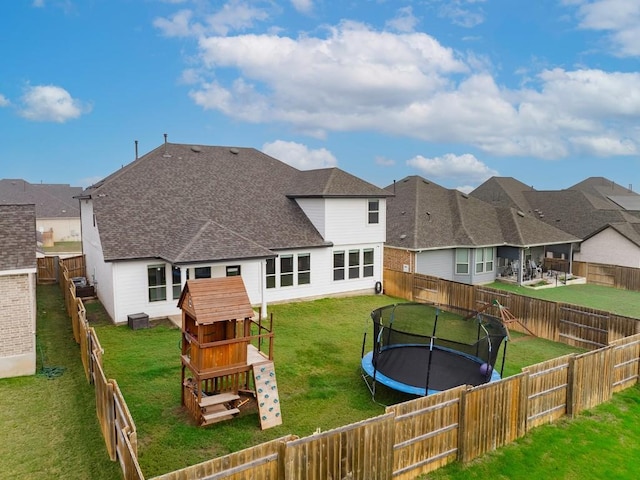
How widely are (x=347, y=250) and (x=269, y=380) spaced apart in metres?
13.4

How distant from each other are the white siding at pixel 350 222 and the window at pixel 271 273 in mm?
3019

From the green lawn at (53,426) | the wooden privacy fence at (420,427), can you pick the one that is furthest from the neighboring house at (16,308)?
the wooden privacy fence at (420,427)

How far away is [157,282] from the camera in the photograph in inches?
698

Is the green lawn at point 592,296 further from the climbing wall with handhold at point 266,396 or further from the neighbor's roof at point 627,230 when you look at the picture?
the climbing wall with handhold at point 266,396

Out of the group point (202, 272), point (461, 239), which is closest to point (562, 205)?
point (461, 239)

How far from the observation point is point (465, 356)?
12789 mm

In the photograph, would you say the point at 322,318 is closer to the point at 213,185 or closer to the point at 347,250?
the point at 347,250

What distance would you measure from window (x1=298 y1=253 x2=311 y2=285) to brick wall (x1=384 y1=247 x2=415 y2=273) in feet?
20.5

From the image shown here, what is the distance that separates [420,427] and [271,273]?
13.5 m

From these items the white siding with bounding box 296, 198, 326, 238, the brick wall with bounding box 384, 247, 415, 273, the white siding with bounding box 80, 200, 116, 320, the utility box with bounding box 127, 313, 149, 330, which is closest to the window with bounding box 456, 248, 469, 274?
the brick wall with bounding box 384, 247, 415, 273

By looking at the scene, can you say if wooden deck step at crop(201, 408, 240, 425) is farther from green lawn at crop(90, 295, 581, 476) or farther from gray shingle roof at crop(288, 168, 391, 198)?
gray shingle roof at crop(288, 168, 391, 198)

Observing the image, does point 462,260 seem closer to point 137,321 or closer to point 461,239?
point 461,239

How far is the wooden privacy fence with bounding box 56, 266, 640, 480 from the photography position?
Answer: 6.03 metres

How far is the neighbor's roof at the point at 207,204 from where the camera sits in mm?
17609
